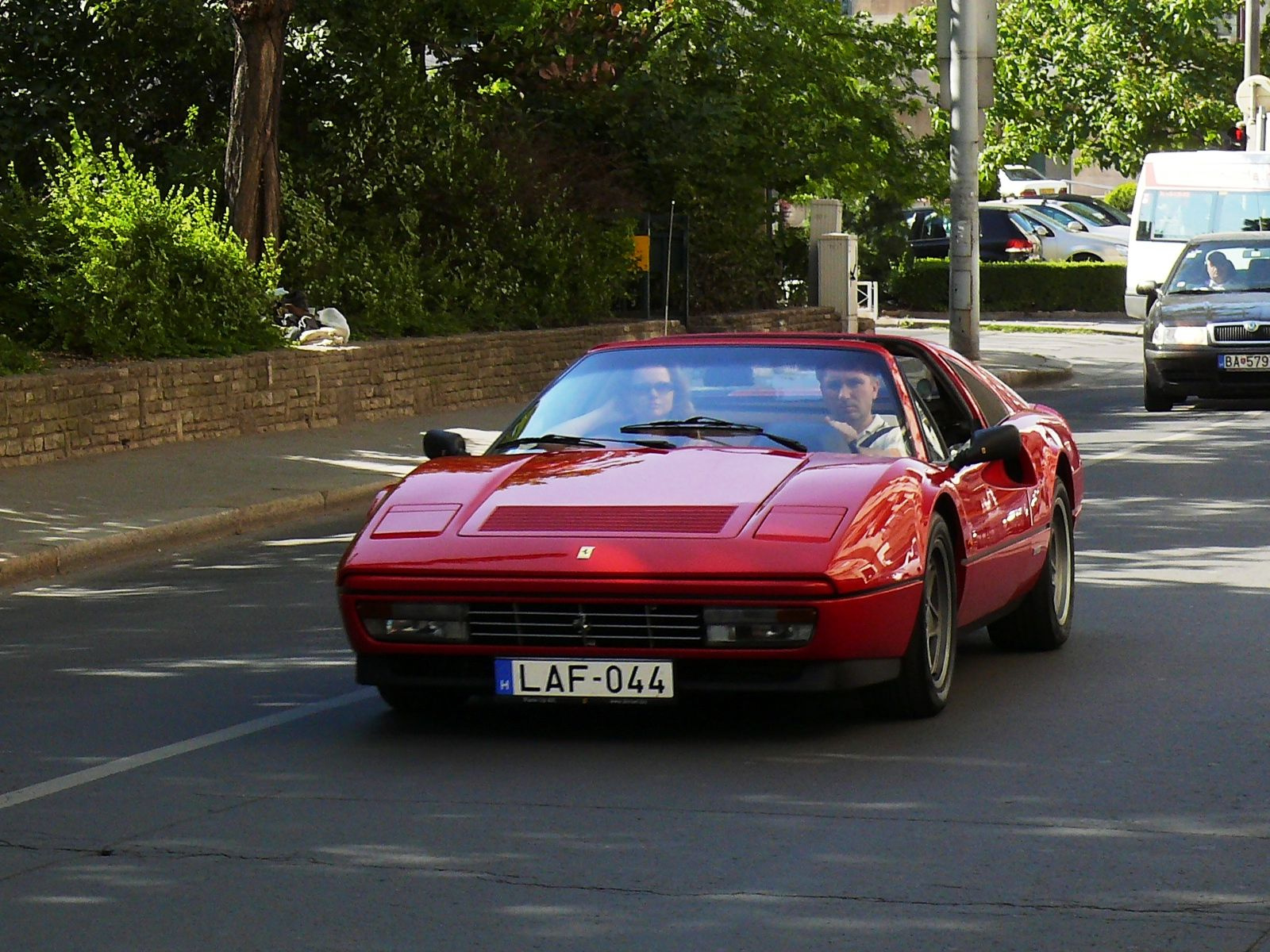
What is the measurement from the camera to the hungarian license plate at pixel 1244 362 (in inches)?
890

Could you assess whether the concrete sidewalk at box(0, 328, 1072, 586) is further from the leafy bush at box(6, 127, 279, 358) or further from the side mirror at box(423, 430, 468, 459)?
the side mirror at box(423, 430, 468, 459)

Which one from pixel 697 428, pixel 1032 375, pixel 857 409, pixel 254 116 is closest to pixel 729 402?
pixel 697 428

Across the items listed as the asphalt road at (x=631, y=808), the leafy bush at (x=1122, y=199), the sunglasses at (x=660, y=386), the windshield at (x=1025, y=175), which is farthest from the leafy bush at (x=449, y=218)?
the windshield at (x=1025, y=175)

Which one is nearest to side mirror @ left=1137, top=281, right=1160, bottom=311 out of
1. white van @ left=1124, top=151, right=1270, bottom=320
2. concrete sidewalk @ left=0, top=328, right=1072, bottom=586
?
concrete sidewalk @ left=0, top=328, right=1072, bottom=586

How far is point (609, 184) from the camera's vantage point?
93.6ft

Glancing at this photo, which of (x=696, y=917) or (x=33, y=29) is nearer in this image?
(x=696, y=917)

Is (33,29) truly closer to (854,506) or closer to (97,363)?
(97,363)

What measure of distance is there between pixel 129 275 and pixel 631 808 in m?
14.1

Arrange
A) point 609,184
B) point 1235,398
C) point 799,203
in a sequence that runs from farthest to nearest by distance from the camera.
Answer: point 799,203 < point 609,184 < point 1235,398

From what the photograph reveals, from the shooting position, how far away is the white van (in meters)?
34.2

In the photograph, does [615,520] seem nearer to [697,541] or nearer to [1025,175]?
[697,541]

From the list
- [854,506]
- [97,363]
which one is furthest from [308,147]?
[854,506]

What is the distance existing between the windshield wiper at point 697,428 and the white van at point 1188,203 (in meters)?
25.9

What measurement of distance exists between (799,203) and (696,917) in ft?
101
